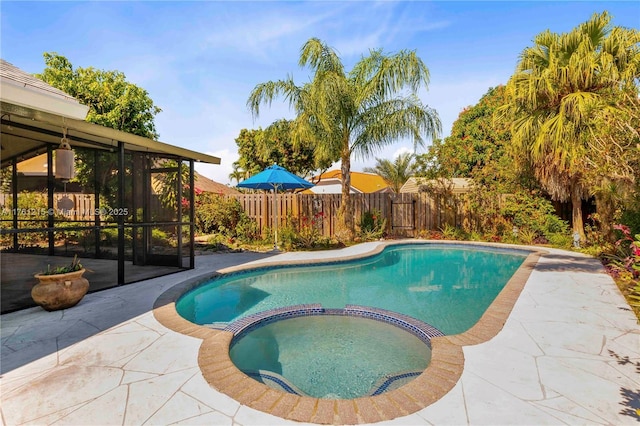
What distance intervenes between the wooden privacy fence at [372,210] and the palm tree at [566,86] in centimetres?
397

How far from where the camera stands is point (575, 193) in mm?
9758

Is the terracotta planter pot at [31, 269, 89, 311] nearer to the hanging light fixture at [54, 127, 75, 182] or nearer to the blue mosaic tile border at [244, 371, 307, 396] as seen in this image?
the hanging light fixture at [54, 127, 75, 182]

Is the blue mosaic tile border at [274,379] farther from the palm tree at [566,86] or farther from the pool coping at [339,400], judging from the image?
the palm tree at [566,86]

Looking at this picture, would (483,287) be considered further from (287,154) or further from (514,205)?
(287,154)

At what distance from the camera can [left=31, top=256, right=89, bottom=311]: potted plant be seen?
400 cm

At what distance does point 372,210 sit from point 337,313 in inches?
350

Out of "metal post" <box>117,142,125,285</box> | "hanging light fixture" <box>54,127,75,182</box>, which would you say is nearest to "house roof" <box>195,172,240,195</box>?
"metal post" <box>117,142,125,285</box>

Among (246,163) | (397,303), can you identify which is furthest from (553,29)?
(246,163)

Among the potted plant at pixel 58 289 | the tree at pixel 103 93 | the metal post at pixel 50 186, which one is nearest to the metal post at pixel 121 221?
the potted plant at pixel 58 289

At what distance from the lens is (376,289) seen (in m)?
6.12

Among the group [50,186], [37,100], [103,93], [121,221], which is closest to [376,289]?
[121,221]

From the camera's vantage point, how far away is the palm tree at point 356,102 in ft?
33.3

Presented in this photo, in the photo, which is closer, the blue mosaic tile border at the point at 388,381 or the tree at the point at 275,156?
the blue mosaic tile border at the point at 388,381

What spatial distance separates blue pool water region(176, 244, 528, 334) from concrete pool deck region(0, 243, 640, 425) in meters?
0.99
